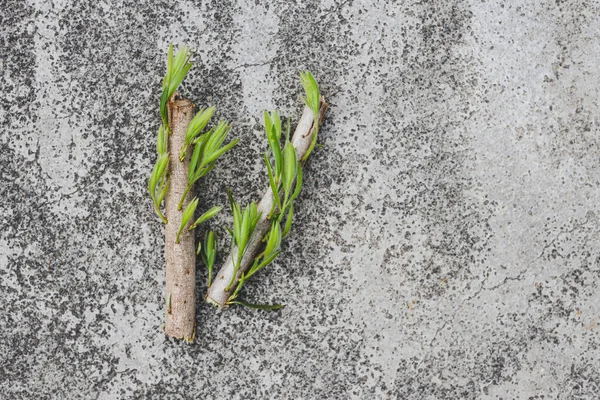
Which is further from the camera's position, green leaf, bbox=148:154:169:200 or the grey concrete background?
the grey concrete background

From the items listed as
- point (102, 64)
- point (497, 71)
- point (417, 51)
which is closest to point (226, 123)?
point (102, 64)

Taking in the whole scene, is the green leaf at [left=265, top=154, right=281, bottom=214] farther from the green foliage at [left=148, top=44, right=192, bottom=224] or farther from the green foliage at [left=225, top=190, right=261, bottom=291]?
the green foliage at [left=148, top=44, right=192, bottom=224]

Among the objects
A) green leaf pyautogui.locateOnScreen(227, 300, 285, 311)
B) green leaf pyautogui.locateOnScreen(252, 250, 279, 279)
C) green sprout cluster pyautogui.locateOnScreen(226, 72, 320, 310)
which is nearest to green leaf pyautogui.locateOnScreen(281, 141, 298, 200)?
green sprout cluster pyautogui.locateOnScreen(226, 72, 320, 310)

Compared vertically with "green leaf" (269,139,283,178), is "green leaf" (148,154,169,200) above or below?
below

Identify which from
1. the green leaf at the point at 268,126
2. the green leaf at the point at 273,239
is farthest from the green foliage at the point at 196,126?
the green leaf at the point at 273,239


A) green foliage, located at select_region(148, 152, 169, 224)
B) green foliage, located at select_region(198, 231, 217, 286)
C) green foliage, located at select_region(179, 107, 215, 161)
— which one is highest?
green foliage, located at select_region(179, 107, 215, 161)

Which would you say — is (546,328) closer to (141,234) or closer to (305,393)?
(305,393)

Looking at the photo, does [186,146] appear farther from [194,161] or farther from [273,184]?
[273,184]
